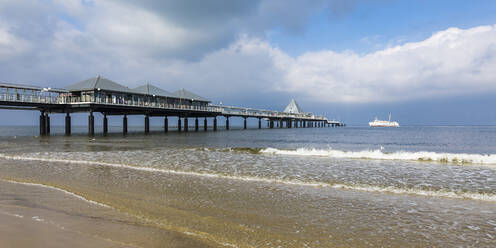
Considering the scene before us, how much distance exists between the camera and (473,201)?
6.93 meters

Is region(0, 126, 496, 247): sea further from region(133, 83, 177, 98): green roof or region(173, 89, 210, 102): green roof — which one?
region(173, 89, 210, 102): green roof

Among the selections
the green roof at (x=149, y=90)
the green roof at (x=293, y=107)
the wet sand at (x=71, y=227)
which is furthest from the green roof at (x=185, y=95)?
the green roof at (x=293, y=107)

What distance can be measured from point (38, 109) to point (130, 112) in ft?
41.7

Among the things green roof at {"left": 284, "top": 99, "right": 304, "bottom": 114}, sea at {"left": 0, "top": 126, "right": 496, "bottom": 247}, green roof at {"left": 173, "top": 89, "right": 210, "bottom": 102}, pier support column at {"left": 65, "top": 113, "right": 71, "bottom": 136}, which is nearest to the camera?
sea at {"left": 0, "top": 126, "right": 496, "bottom": 247}

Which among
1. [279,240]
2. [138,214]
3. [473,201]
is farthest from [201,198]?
[473,201]

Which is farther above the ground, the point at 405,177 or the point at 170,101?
the point at 170,101

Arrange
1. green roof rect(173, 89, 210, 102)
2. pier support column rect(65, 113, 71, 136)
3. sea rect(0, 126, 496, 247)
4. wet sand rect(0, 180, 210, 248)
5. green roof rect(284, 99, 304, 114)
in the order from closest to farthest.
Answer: wet sand rect(0, 180, 210, 248) < sea rect(0, 126, 496, 247) < pier support column rect(65, 113, 71, 136) < green roof rect(173, 89, 210, 102) < green roof rect(284, 99, 304, 114)

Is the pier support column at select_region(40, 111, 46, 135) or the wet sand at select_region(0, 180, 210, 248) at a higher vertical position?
the pier support column at select_region(40, 111, 46, 135)

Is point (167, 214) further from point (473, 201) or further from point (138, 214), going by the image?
point (473, 201)

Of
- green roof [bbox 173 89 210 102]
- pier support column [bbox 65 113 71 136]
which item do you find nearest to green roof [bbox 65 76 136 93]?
pier support column [bbox 65 113 71 136]

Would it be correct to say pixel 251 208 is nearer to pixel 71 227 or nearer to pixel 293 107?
pixel 71 227

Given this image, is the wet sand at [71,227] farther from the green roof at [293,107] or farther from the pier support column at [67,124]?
the green roof at [293,107]

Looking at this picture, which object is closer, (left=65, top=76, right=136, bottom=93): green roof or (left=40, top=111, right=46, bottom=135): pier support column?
(left=65, top=76, right=136, bottom=93): green roof

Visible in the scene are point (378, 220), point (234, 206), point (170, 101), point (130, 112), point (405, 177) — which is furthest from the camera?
point (170, 101)
